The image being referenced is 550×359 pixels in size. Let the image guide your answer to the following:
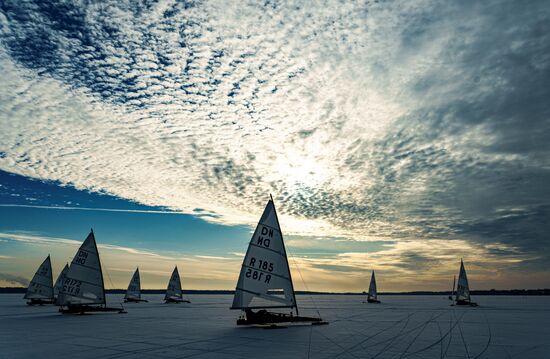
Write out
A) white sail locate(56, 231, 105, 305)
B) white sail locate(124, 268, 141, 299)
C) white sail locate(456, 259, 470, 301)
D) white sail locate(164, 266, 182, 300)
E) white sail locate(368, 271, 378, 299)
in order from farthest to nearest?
white sail locate(368, 271, 378, 299) → white sail locate(124, 268, 141, 299) → white sail locate(164, 266, 182, 300) → white sail locate(456, 259, 470, 301) → white sail locate(56, 231, 105, 305)

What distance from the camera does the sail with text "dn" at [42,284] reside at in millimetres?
76500

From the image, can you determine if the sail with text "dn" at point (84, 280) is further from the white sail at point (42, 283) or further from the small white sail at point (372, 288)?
the small white sail at point (372, 288)

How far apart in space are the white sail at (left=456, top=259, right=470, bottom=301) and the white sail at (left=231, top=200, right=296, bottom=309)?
64599mm

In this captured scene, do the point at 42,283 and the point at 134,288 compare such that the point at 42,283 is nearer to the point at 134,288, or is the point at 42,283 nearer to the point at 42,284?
the point at 42,284

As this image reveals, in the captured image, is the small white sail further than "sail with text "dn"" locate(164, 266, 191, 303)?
Yes

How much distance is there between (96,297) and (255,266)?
2590 cm

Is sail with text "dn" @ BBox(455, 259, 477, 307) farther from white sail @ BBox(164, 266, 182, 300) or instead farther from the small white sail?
white sail @ BBox(164, 266, 182, 300)

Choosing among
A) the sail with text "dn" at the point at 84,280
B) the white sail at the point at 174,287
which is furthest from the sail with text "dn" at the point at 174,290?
the sail with text "dn" at the point at 84,280

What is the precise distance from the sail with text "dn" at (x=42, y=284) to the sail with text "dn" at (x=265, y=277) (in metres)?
57.1

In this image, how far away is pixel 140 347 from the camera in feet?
75.8

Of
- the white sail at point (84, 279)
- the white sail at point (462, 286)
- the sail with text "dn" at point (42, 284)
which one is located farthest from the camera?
the white sail at point (462, 286)

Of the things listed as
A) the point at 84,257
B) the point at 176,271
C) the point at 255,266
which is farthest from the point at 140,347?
the point at 176,271

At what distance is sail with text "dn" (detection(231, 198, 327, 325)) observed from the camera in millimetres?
35000

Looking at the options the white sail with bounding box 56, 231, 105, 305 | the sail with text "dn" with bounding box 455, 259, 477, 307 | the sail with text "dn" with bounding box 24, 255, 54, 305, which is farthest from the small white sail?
the white sail with bounding box 56, 231, 105, 305
